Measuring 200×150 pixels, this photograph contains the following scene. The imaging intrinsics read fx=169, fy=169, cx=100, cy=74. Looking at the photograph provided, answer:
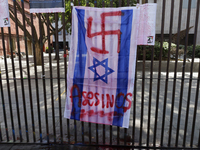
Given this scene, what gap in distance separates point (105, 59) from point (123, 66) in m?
0.33

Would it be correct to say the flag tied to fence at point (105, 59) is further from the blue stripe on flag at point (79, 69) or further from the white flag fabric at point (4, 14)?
the white flag fabric at point (4, 14)

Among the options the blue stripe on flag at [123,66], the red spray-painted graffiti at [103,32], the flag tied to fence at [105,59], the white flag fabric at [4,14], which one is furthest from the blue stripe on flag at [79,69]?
the white flag fabric at [4,14]

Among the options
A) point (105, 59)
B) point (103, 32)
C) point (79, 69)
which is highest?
point (103, 32)

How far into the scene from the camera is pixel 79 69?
2945 mm

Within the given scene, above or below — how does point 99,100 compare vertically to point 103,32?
below

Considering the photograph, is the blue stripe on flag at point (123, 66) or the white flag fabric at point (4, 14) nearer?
the blue stripe on flag at point (123, 66)

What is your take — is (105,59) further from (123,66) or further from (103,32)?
(103,32)

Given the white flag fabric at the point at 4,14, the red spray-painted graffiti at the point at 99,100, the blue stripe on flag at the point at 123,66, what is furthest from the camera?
the red spray-painted graffiti at the point at 99,100

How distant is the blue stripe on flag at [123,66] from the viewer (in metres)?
2.75

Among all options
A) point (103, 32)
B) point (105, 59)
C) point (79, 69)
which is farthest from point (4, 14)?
point (105, 59)

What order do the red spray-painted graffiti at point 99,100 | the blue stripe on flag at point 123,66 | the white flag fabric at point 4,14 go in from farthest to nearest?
the red spray-painted graffiti at point 99,100
the white flag fabric at point 4,14
the blue stripe on flag at point 123,66

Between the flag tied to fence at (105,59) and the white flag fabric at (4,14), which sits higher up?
the white flag fabric at (4,14)

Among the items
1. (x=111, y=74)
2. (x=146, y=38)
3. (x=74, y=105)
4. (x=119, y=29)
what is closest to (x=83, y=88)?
(x=74, y=105)

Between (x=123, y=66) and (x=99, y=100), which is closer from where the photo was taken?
(x=123, y=66)
